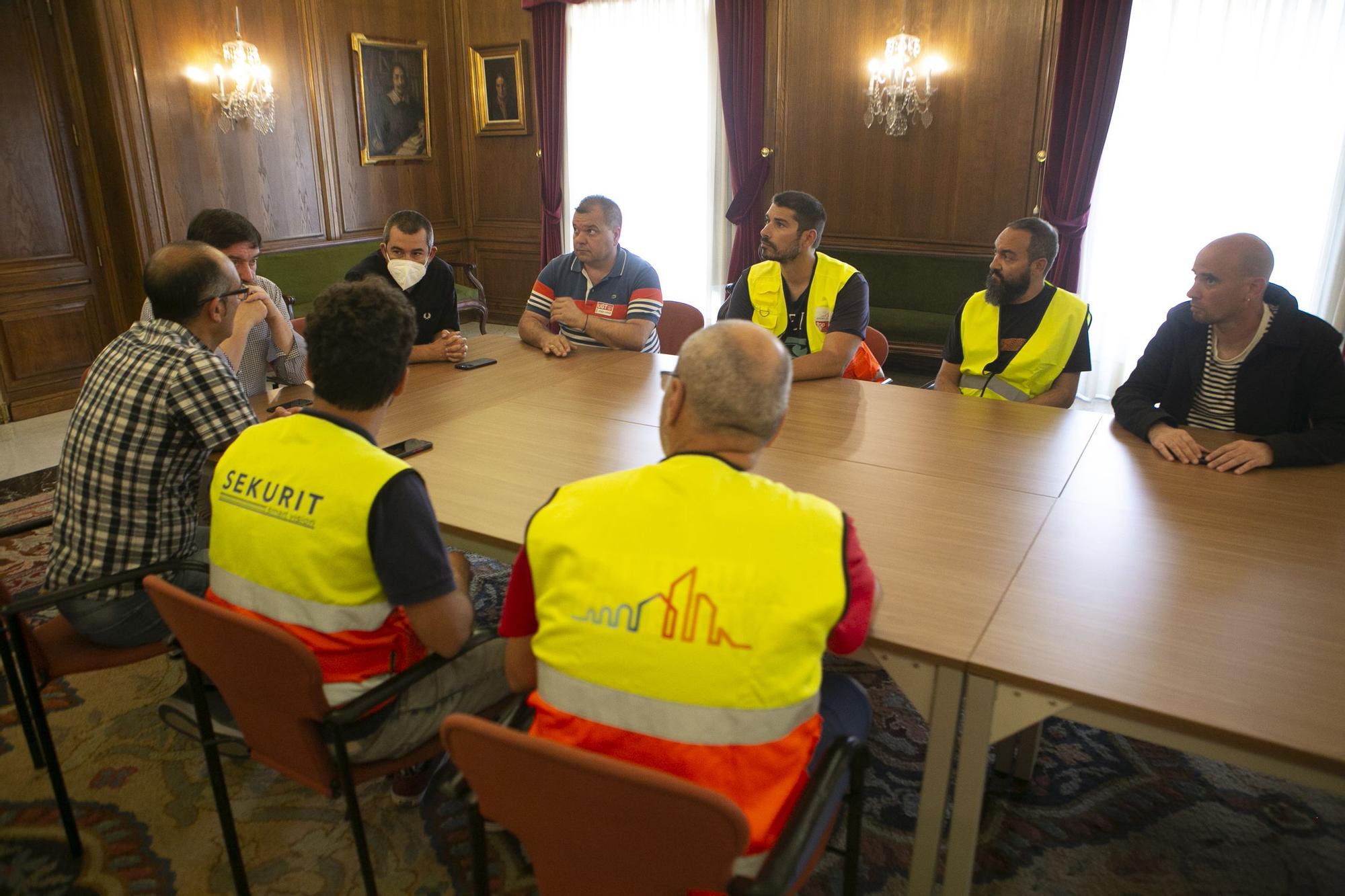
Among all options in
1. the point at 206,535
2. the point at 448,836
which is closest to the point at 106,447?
the point at 206,535

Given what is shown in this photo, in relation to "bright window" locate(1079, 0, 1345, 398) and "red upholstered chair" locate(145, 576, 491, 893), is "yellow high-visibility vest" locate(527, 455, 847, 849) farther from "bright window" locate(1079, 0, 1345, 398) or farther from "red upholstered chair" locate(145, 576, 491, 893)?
"bright window" locate(1079, 0, 1345, 398)

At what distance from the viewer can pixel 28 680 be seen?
1831 mm

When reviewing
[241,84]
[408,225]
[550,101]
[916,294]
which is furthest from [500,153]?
[408,225]

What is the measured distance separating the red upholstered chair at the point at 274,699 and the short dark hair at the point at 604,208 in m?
2.37

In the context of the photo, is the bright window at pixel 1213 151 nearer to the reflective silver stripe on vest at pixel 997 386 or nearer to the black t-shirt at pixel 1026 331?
the black t-shirt at pixel 1026 331

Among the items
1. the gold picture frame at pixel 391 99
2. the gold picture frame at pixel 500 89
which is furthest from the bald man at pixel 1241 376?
the gold picture frame at pixel 391 99

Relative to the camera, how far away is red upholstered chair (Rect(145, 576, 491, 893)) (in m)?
1.38

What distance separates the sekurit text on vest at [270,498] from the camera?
149 cm

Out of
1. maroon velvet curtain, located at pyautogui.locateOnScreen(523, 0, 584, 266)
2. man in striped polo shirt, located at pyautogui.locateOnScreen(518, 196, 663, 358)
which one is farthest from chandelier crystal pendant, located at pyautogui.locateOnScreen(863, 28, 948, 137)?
man in striped polo shirt, located at pyautogui.locateOnScreen(518, 196, 663, 358)

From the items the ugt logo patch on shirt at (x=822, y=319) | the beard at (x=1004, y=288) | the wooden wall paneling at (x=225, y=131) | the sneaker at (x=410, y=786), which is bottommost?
the sneaker at (x=410, y=786)

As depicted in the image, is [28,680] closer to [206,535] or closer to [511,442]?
[206,535]

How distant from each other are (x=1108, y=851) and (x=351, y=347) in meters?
1.98

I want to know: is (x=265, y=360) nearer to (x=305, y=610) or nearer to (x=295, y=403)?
(x=295, y=403)

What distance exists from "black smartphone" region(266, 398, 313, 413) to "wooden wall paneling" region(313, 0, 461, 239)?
15.7 ft
